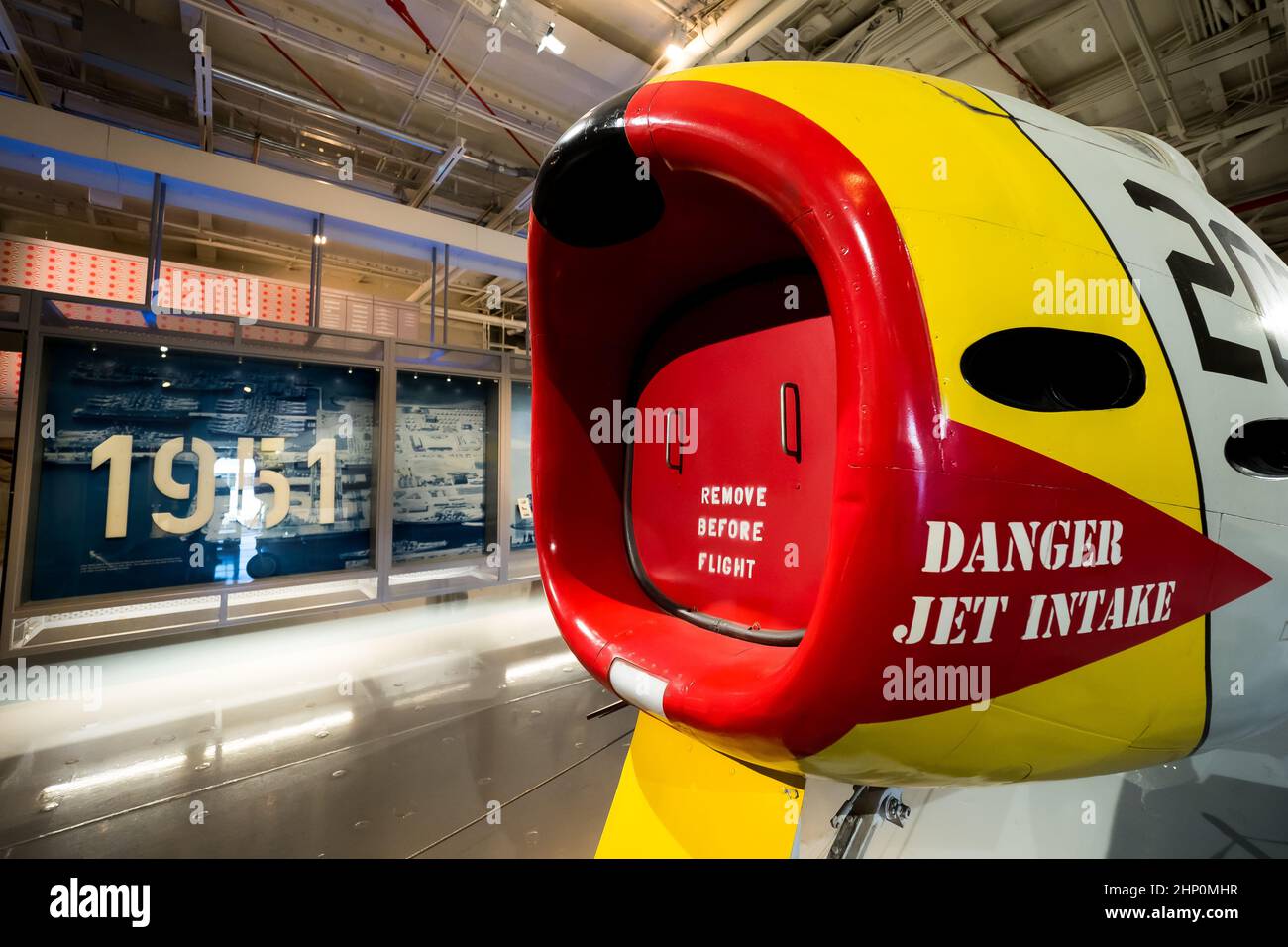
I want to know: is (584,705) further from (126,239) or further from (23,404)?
(126,239)

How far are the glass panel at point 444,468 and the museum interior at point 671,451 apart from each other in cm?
4

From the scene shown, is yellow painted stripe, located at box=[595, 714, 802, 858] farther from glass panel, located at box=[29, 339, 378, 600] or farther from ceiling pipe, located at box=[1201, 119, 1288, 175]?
ceiling pipe, located at box=[1201, 119, 1288, 175]

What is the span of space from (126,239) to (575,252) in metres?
9.62

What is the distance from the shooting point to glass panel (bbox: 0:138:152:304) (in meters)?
3.80

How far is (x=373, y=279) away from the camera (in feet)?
29.0

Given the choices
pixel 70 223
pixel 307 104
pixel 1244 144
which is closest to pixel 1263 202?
pixel 1244 144

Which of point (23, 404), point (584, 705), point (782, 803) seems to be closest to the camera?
point (782, 803)

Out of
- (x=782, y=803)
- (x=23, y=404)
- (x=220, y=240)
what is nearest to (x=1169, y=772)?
(x=782, y=803)

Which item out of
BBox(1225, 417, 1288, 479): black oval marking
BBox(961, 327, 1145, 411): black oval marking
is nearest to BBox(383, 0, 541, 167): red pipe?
BBox(961, 327, 1145, 411): black oval marking

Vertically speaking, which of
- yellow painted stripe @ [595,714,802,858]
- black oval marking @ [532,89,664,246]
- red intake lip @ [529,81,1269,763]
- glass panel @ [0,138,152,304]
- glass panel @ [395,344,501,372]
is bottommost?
yellow painted stripe @ [595,714,802,858]

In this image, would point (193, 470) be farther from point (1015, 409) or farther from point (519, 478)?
point (1015, 409)

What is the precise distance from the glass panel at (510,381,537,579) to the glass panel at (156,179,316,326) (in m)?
2.04

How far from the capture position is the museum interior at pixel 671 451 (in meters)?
0.59

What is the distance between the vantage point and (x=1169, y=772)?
1.94 meters
